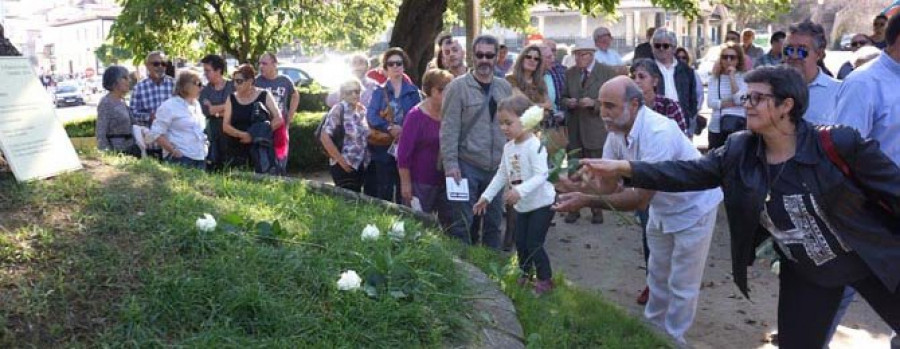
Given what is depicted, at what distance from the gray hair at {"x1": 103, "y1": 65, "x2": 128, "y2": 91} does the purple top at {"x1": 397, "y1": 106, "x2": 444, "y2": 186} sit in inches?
129

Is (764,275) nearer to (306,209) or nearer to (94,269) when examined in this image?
(306,209)

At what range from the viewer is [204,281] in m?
3.48

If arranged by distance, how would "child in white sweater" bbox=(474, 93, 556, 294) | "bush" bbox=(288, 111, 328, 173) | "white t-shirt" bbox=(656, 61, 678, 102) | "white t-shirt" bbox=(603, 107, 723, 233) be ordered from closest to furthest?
"white t-shirt" bbox=(603, 107, 723, 233), "child in white sweater" bbox=(474, 93, 556, 294), "white t-shirt" bbox=(656, 61, 678, 102), "bush" bbox=(288, 111, 328, 173)

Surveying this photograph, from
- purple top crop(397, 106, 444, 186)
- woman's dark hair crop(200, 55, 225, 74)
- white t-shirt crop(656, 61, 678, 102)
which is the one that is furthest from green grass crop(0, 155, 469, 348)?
woman's dark hair crop(200, 55, 225, 74)

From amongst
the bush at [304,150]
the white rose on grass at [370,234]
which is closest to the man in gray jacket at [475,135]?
the white rose on grass at [370,234]

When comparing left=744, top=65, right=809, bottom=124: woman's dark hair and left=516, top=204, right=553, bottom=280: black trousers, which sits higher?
left=744, top=65, right=809, bottom=124: woman's dark hair

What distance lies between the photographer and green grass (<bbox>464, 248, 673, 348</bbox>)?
4.13 meters

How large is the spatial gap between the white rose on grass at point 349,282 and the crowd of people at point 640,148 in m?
1.15

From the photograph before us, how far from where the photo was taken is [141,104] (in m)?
9.45

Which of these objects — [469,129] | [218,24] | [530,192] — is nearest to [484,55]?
[469,129]

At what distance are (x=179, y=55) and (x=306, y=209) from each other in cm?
1301

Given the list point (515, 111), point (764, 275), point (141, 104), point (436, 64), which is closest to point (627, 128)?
point (515, 111)

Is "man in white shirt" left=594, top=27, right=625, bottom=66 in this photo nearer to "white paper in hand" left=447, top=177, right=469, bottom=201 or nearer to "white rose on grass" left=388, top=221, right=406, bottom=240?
"white paper in hand" left=447, top=177, right=469, bottom=201

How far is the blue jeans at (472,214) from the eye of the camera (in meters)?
6.38
